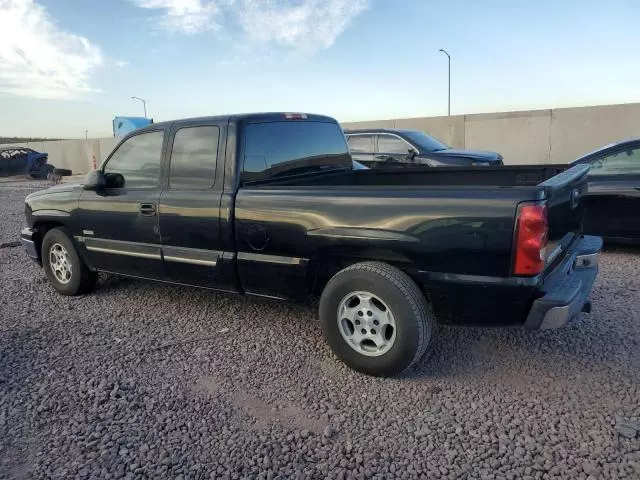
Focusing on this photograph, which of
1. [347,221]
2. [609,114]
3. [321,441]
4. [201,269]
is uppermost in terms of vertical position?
[609,114]

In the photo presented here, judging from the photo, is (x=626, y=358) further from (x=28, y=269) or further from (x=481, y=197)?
(x=28, y=269)

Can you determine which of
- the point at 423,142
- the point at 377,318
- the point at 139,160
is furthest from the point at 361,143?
the point at 377,318

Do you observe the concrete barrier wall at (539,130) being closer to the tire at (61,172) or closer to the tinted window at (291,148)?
the tire at (61,172)

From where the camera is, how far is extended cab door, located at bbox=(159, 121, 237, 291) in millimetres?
3914

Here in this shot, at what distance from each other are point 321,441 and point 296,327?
161 centimetres

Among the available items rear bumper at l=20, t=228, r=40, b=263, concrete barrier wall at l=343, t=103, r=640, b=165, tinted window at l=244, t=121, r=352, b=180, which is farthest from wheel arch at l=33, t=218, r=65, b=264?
concrete barrier wall at l=343, t=103, r=640, b=165

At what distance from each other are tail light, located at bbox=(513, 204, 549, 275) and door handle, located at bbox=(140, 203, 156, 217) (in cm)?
298

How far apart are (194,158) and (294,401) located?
218cm

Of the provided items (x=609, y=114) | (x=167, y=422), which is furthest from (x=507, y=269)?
(x=609, y=114)

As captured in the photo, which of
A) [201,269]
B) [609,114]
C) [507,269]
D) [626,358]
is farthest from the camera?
[609,114]

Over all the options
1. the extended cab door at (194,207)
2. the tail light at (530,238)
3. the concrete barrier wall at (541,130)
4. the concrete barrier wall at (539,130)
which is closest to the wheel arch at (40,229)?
the extended cab door at (194,207)

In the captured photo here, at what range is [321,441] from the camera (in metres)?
2.67

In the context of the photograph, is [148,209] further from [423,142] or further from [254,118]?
[423,142]

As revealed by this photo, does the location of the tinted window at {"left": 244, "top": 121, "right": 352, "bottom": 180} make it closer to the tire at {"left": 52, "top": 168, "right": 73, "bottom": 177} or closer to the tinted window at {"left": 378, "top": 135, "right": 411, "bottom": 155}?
the tinted window at {"left": 378, "top": 135, "right": 411, "bottom": 155}
